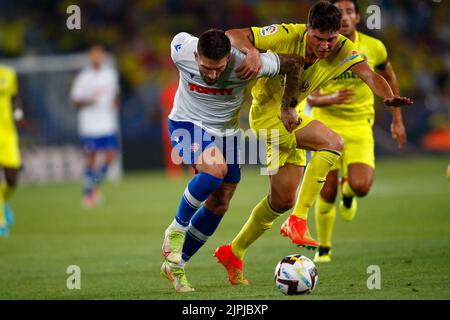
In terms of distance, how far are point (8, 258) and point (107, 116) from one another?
27.8 feet

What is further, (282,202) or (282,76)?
(282,202)

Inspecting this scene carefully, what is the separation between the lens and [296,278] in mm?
5977

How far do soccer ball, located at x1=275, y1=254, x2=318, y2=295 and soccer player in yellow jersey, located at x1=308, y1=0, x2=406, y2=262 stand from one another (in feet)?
6.92

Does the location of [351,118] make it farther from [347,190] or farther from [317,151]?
[317,151]

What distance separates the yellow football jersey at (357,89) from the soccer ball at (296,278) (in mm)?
2806

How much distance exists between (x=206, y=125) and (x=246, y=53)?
25.9 inches

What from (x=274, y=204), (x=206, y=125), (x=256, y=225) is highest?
(x=206, y=125)

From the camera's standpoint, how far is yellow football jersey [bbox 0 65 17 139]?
11883 millimetres

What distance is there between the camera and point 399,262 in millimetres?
7516

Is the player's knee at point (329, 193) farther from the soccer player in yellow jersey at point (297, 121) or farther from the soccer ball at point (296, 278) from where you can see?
the soccer ball at point (296, 278)

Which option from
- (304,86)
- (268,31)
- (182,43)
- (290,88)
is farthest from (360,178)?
(182,43)

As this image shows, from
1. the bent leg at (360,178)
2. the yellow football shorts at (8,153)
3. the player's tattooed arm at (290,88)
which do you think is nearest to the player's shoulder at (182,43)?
the player's tattooed arm at (290,88)

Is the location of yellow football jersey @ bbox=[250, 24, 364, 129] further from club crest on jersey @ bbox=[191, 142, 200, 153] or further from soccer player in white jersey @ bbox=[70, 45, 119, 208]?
soccer player in white jersey @ bbox=[70, 45, 119, 208]

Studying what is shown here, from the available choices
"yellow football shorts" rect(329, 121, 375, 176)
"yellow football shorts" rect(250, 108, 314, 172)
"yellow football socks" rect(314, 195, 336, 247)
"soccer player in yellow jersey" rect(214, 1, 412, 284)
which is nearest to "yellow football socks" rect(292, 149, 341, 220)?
"soccer player in yellow jersey" rect(214, 1, 412, 284)
